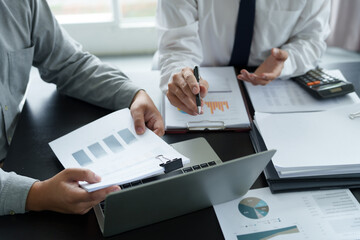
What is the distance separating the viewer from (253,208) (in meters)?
0.71

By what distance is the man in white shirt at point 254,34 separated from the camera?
1.14 meters

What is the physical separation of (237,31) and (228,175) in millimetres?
745

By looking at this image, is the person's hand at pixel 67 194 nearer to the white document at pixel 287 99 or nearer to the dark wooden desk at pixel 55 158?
the dark wooden desk at pixel 55 158

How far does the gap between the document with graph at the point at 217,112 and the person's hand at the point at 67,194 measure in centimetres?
29

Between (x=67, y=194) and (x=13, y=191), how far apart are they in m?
0.14

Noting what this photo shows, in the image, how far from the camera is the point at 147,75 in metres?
1.18

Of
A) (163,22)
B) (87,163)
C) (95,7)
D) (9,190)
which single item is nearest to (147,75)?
(163,22)

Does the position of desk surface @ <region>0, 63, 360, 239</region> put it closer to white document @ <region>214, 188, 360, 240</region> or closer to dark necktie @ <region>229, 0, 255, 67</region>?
white document @ <region>214, 188, 360, 240</region>

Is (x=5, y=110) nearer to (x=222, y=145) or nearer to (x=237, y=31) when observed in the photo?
(x=222, y=145)

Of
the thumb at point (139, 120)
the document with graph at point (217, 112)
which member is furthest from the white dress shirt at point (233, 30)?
the thumb at point (139, 120)

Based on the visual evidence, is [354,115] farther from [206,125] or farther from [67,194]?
[67,194]

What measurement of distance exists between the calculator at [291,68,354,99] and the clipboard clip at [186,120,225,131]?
1.05 feet

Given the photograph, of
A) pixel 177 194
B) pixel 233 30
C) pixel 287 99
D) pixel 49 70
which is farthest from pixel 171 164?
pixel 233 30

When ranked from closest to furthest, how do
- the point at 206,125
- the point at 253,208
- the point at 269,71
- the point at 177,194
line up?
the point at 177,194 → the point at 253,208 → the point at 206,125 → the point at 269,71
